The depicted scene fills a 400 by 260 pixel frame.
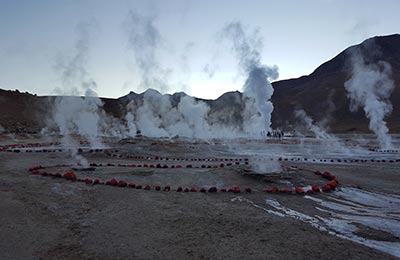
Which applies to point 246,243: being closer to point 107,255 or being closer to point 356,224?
point 107,255

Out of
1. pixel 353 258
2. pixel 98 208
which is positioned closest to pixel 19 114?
pixel 98 208

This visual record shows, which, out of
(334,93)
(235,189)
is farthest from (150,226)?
(334,93)

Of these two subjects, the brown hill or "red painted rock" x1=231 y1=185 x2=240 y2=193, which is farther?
the brown hill

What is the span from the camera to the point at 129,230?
8.00 metres

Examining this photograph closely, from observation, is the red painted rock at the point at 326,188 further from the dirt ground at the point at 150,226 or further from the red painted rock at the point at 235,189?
the red painted rock at the point at 235,189

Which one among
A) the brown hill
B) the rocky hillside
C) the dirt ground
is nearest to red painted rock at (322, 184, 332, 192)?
the dirt ground

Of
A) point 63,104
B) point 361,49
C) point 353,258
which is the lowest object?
point 353,258

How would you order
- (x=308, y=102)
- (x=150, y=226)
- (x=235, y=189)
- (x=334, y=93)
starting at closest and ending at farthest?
(x=150, y=226) → (x=235, y=189) → (x=334, y=93) → (x=308, y=102)

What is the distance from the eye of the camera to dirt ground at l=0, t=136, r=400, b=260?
264 inches

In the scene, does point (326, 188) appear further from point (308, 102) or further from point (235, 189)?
point (308, 102)

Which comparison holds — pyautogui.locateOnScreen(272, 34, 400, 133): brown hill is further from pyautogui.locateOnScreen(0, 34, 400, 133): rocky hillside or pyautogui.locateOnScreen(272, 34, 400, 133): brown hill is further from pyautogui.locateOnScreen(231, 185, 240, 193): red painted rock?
pyautogui.locateOnScreen(231, 185, 240, 193): red painted rock

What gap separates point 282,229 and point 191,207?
2985 millimetres

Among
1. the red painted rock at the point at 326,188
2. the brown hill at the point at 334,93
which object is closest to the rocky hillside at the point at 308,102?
the brown hill at the point at 334,93

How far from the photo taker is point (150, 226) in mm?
8344
